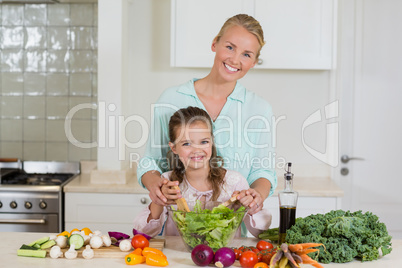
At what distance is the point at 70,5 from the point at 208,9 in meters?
1.07

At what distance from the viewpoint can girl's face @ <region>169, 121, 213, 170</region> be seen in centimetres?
227

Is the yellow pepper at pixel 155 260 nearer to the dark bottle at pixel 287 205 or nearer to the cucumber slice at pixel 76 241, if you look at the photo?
the cucumber slice at pixel 76 241

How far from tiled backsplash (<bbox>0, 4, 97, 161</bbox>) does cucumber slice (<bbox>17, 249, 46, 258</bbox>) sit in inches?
85.2

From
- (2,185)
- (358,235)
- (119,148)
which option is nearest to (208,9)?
(119,148)

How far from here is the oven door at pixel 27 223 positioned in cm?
349

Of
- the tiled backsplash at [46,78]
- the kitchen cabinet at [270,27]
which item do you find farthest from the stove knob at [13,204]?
the kitchen cabinet at [270,27]

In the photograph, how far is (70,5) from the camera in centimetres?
403

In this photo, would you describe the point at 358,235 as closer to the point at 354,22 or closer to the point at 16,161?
the point at 354,22

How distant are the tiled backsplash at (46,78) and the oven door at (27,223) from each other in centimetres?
70

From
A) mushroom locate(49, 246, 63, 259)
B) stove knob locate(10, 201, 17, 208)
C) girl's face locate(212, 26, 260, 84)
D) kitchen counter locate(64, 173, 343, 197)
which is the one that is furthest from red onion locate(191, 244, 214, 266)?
stove knob locate(10, 201, 17, 208)

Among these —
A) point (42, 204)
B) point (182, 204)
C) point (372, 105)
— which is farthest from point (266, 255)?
point (372, 105)

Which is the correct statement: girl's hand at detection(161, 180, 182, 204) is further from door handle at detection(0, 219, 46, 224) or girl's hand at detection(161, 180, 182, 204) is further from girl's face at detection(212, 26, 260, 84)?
door handle at detection(0, 219, 46, 224)

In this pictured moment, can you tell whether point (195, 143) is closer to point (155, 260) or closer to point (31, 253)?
point (155, 260)

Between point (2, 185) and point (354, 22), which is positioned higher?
point (354, 22)
